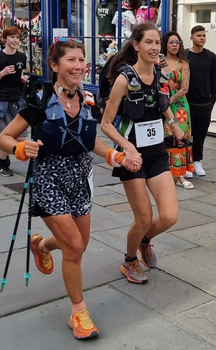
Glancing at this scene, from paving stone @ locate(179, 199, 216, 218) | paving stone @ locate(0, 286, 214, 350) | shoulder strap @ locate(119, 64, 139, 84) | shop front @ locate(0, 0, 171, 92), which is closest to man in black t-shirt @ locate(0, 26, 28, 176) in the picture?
paving stone @ locate(179, 199, 216, 218)

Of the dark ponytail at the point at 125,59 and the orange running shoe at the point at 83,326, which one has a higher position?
the dark ponytail at the point at 125,59

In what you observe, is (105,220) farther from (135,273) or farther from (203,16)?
(203,16)

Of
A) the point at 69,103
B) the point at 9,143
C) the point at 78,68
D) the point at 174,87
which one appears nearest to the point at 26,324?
the point at 9,143

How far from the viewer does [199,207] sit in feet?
20.8

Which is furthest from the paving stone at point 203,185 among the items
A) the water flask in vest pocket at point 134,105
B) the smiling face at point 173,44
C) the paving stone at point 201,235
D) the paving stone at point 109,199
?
the water flask in vest pocket at point 134,105

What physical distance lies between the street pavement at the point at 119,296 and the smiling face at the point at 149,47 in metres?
1.67

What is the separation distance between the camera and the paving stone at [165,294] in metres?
3.87

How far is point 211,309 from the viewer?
3.85m

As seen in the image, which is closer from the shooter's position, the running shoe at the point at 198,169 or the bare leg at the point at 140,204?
the bare leg at the point at 140,204

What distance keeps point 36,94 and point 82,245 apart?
953 mm

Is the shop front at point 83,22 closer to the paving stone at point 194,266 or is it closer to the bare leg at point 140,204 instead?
the paving stone at point 194,266

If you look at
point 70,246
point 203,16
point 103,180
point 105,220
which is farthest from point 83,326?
point 203,16

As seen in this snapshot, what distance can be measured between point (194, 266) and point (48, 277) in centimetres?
121

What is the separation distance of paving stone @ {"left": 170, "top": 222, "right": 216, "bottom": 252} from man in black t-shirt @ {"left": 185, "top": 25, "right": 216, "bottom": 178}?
1.98m
